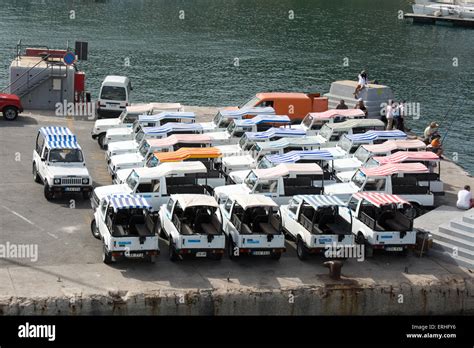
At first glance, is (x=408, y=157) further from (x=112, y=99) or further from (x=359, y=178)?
(x=112, y=99)

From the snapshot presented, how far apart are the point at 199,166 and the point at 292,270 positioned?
640 cm

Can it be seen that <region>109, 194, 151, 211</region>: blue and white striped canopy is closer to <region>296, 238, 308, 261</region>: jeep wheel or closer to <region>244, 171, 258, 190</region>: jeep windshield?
<region>296, 238, 308, 261</region>: jeep wheel

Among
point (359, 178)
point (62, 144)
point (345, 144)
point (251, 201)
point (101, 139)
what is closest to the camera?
point (251, 201)

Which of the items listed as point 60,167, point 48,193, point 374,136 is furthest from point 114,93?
point 48,193

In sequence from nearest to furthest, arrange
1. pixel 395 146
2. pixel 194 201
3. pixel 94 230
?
pixel 194 201, pixel 94 230, pixel 395 146

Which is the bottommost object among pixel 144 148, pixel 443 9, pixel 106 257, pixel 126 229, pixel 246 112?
pixel 106 257

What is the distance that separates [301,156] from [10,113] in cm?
1730

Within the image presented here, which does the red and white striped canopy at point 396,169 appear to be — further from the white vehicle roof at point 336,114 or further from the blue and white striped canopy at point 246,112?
the blue and white striped canopy at point 246,112

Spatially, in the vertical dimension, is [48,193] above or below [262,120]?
below

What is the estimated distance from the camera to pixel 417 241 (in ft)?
99.1

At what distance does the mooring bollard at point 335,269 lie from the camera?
2780 centimetres

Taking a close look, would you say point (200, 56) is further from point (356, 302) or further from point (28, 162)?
point (356, 302)

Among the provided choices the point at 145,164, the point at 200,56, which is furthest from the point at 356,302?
the point at 200,56

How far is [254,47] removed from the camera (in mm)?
90062
